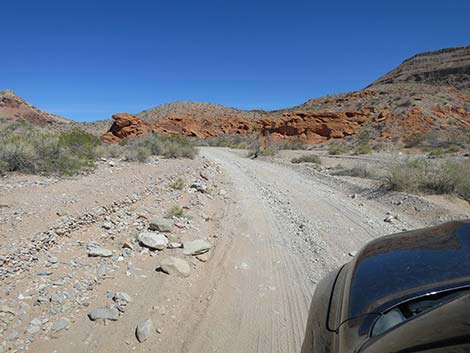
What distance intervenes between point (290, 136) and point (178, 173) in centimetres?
2971

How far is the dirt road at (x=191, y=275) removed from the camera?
273cm

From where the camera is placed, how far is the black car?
1.08 meters

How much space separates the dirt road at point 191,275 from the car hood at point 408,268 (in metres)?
1.31

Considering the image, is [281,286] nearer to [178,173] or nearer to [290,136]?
[178,173]

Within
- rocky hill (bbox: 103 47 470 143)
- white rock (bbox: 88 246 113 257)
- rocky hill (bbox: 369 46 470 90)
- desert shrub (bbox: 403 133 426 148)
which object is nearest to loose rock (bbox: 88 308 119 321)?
white rock (bbox: 88 246 113 257)

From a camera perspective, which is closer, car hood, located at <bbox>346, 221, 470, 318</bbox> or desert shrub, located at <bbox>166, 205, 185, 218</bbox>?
car hood, located at <bbox>346, 221, 470, 318</bbox>

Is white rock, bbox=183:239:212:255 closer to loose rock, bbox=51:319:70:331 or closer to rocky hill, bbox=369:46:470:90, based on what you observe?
loose rock, bbox=51:319:70:331

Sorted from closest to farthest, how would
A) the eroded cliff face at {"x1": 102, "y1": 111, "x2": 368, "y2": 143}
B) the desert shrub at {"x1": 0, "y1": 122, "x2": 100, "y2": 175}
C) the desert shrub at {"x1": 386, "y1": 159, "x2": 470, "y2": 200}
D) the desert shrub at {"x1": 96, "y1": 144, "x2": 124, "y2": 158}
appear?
1. the desert shrub at {"x1": 0, "y1": 122, "x2": 100, "y2": 175}
2. the desert shrub at {"x1": 386, "y1": 159, "x2": 470, "y2": 200}
3. the desert shrub at {"x1": 96, "y1": 144, "x2": 124, "y2": 158}
4. the eroded cliff face at {"x1": 102, "y1": 111, "x2": 368, "y2": 143}

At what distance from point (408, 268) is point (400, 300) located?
0.35m

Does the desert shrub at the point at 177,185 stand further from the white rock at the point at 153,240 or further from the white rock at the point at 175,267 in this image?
the white rock at the point at 175,267

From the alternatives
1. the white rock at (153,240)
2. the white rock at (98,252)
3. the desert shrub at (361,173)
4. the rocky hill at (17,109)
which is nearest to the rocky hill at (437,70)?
the desert shrub at (361,173)

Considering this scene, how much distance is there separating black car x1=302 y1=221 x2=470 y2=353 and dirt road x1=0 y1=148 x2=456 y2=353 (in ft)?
3.97

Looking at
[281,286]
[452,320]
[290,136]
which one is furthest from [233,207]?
[290,136]

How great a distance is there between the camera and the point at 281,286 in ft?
12.0
